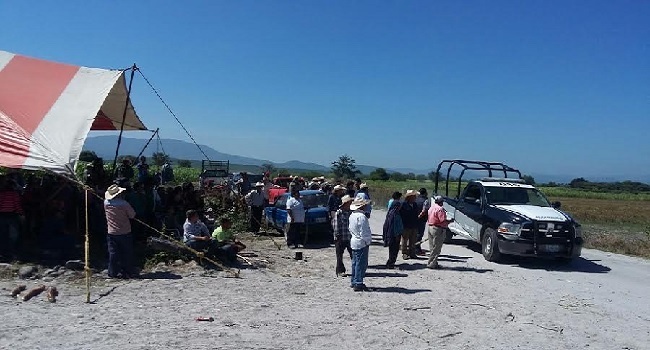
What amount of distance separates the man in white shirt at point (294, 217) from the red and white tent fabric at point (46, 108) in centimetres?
518

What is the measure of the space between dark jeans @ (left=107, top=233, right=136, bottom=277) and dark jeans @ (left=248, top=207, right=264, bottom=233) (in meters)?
6.92

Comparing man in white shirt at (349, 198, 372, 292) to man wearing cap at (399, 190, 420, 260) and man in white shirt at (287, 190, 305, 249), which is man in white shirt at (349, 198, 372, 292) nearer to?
man wearing cap at (399, 190, 420, 260)

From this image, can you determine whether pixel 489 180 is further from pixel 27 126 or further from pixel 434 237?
pixel 27 126

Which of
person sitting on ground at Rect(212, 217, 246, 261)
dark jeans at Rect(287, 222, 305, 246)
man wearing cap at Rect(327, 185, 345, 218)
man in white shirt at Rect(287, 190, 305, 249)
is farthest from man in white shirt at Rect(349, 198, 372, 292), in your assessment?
man wearing cap at Rect(327, 185, 345, 218)

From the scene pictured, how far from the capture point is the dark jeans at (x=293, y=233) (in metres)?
14.5

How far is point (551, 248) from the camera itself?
12641 mm

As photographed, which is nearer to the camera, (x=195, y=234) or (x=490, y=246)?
(x=195, y=234)

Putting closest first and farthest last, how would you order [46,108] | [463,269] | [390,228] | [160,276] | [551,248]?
[160,276]
[46,108]
[390,228]
[463,269]
[551,248]

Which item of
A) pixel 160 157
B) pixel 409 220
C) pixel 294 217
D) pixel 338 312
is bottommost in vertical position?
pixel 338 312

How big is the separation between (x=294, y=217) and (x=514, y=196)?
5911 mm

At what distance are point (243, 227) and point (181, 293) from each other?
8.38m

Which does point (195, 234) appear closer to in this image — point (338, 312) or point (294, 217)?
point (294, 217)

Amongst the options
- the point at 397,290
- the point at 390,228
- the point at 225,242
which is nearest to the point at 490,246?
the point at 390,228

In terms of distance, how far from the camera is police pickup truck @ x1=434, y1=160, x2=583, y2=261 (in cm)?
1264
